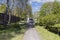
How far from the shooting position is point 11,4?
35594 mm

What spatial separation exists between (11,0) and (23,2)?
643 cm

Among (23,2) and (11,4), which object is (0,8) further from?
(11,4)

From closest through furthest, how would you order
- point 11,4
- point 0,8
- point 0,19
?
point 11,4 → point 0,19 → point 0,8

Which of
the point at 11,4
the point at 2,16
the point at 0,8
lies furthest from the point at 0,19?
the point at 0,8

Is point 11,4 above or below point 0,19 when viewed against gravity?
above

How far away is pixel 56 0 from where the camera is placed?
24422 millimetres

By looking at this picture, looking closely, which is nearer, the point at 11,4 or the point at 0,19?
the point at 11,4

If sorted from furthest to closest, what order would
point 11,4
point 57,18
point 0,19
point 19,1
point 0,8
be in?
point 0,8
point 19,1
point 0,19
point 11,4
point 57,18

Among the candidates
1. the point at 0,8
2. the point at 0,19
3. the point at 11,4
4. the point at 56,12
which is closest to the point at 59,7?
the point at 56,12

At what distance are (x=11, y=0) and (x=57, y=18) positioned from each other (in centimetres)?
1492

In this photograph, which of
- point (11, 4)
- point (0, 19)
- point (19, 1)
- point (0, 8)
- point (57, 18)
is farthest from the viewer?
point (0, 8)

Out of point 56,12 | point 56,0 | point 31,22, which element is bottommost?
point 31,22

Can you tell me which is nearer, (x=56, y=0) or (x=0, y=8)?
(x=56, y=0)

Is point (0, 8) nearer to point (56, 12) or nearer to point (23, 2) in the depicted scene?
point (23, 2)
